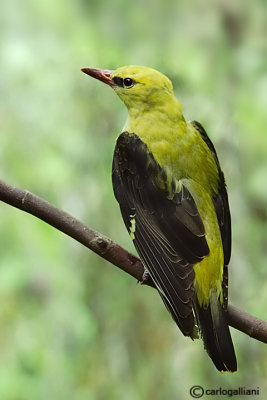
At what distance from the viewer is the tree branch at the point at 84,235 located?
2535 mm

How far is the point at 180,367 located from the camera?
14.2 ft

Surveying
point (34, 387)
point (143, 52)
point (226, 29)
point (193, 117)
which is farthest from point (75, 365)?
point (226, 29)

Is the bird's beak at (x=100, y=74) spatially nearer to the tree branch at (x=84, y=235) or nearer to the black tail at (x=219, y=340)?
the tree branch at (x=84, y=235)

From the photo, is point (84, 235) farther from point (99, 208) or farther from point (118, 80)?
point (99, 208)

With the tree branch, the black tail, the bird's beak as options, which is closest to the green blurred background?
the bird's beak

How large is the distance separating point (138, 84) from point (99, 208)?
4.72ft

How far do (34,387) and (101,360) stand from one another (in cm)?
58

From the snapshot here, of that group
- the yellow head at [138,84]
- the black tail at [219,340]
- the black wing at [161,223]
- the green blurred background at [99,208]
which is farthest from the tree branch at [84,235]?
the green blurred background at [99,208]

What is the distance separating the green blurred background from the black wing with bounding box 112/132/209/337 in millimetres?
936

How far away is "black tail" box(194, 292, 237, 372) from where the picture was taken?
9.22ft

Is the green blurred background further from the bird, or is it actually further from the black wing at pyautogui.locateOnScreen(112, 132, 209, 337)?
the black wing at pyautogui.locateOnScreen(112, 132, 209, 337)

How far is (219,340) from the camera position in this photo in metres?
2.84

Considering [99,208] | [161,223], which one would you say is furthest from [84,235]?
[99,208]

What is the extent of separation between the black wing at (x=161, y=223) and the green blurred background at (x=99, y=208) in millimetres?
936
